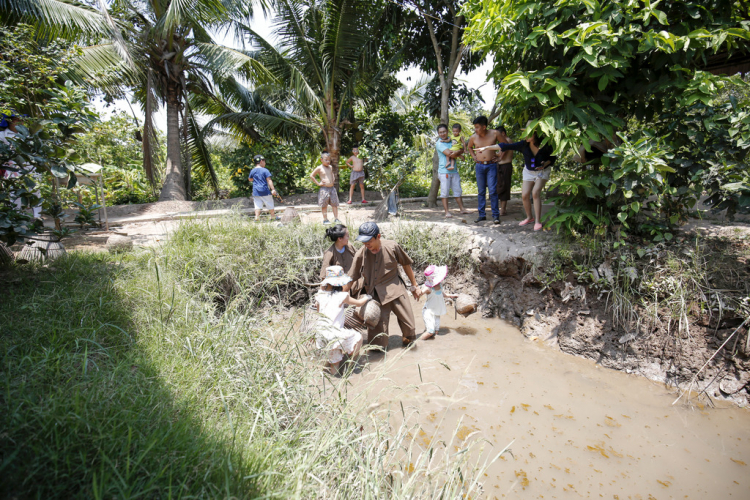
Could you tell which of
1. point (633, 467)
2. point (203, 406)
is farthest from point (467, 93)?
point (203, 406)

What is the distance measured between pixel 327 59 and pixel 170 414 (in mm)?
9842

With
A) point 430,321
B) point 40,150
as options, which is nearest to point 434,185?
point 430,321

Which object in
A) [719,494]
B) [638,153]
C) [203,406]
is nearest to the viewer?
[203,406]

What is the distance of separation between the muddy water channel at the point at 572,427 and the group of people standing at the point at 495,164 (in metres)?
2.23

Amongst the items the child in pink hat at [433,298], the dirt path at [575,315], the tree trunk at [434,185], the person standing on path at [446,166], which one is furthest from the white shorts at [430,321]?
→ the tree trunk at [434,185]

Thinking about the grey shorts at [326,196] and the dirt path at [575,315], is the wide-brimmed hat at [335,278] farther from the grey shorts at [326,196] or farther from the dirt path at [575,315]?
the grey shorts at [326,196]

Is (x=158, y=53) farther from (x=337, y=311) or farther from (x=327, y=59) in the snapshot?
(x=337, y=311)

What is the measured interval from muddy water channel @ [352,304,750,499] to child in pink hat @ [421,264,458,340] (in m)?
0.36

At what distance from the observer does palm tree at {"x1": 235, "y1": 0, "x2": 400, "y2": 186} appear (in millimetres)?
9219

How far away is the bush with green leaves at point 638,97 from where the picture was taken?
3.34 meters

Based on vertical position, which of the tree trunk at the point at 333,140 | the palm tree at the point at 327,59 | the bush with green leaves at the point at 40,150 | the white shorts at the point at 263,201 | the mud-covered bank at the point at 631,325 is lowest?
the mud-covered bank at the point at 631,325

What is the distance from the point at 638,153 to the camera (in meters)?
3.53

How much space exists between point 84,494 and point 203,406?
0.78 m

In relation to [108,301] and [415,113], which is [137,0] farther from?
[108,301]
